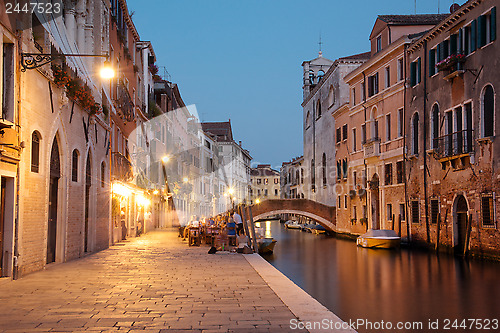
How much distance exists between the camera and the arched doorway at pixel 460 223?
73.7ft

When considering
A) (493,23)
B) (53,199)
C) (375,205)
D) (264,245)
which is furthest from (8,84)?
(375,205)

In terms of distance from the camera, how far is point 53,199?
41.8ft

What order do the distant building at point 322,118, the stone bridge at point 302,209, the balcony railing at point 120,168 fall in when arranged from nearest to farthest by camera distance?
the balcony railing at point 120,168 < the stone bridge at point 302,209 < the distant building at point 322,118

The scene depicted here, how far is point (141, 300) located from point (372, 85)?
27.0 metres

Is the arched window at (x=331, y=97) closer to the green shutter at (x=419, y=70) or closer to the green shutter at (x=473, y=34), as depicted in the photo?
the green shutter at (x=419, y=70)

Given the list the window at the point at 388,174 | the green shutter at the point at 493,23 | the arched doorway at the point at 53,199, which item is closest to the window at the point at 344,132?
the window at the point at 388,174

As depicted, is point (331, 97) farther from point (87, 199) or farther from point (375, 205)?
point (87, 199)

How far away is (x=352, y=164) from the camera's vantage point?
36125mm

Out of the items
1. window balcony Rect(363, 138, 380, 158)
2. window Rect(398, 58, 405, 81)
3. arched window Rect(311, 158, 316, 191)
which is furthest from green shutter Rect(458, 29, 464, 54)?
arched window Rect(311, 158, 316, 191)

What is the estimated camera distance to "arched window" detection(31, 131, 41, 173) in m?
11.1

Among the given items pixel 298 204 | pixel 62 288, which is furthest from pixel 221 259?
pixel 298 204

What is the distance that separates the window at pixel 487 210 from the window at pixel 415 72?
811 cm

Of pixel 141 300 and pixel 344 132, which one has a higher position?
pixel 344 132

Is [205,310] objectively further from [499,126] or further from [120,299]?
[499,126]
